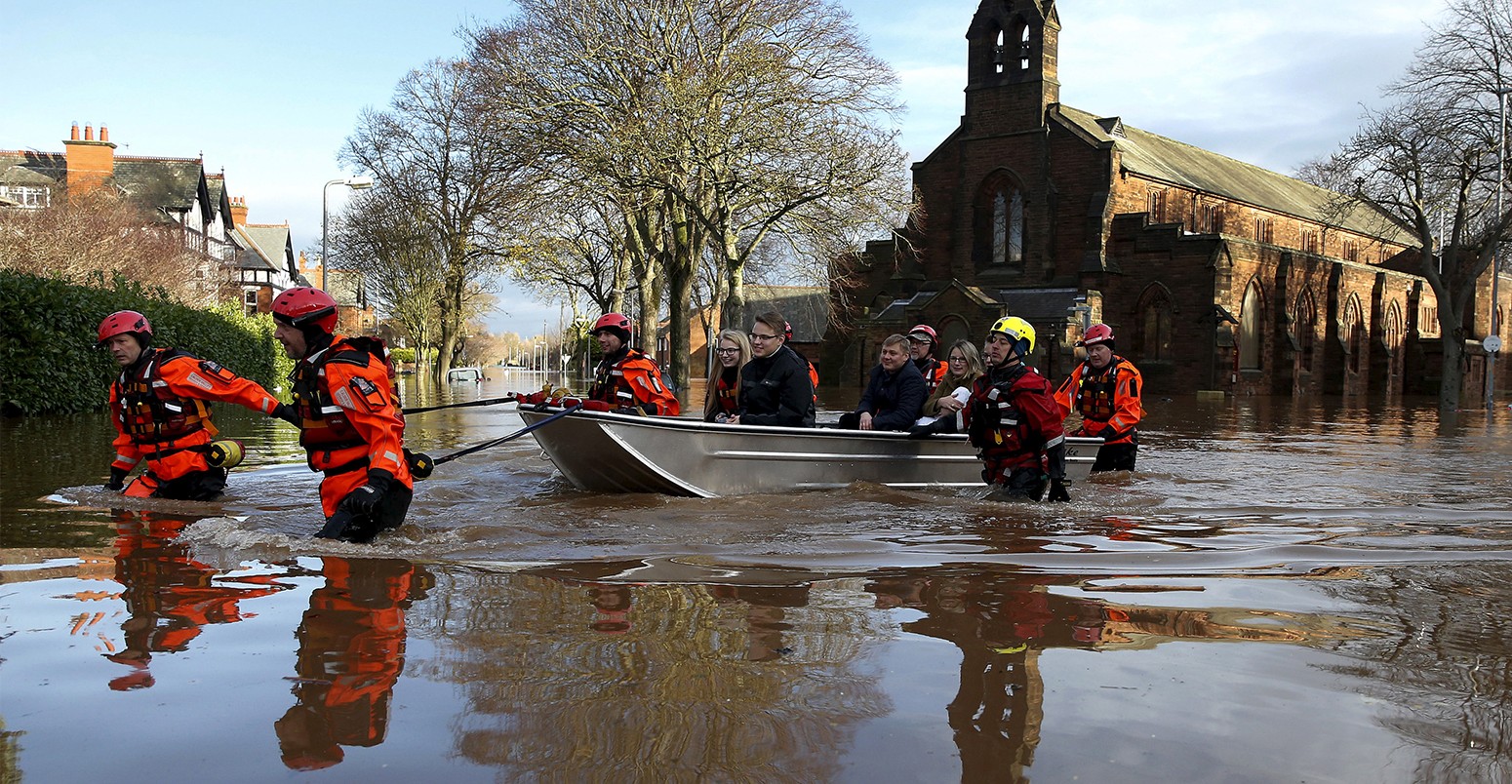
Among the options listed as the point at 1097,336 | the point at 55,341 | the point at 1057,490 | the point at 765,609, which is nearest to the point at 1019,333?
the point at 1057,490

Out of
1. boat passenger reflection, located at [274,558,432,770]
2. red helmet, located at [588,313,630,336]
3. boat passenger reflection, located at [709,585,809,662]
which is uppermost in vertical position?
red helmet, located at [588,313,630,336]

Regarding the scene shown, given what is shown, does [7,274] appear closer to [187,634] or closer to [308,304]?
[308,304]

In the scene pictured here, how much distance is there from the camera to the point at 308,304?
6.55 meters

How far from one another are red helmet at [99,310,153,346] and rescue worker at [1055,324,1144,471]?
7.76 meters

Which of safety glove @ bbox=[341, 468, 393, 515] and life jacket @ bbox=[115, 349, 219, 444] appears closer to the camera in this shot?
safety glove @ bbox=[341, 468, 393, 515]

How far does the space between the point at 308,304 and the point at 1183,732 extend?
5007 millimetres

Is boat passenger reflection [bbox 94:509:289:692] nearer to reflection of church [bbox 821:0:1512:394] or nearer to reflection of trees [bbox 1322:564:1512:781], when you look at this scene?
reflection of trees [bbox 1322:564:1512:781]

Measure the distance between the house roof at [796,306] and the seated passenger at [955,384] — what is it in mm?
64769

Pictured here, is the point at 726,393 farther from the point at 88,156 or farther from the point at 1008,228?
the point at 88,156

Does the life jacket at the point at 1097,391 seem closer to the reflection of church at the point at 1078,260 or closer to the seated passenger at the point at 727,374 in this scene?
the seated passenger at the point at 727,374

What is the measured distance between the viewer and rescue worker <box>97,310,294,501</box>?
315 inches

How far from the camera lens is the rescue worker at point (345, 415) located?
255 inches

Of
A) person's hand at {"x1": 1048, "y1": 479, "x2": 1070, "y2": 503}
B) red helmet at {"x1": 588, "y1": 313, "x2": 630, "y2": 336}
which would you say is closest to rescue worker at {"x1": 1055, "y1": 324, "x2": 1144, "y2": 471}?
person's hand at {"x1": 1048, "y1": 479, "x2": 1070, "y2": 503}

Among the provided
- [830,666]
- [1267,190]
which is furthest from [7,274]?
[1267,190]
